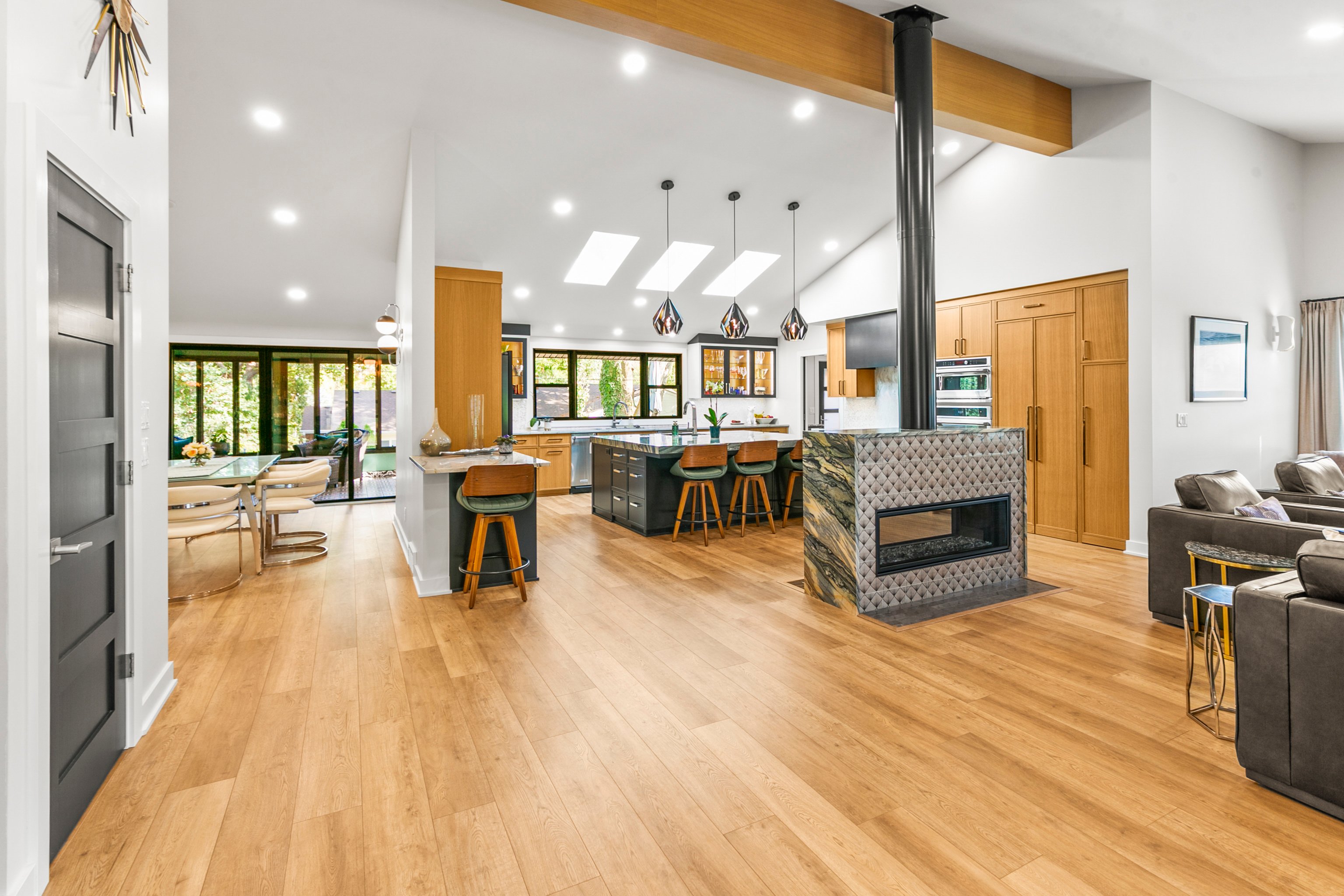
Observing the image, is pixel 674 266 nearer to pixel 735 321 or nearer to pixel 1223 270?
pixel 735 321

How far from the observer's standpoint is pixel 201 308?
23.2ft

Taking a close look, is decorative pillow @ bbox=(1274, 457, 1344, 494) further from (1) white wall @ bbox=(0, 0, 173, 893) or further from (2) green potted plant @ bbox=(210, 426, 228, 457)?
(2) green potted plant @ bbox=(210, 426, 228, 457)

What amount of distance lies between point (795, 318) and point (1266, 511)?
12.6ft

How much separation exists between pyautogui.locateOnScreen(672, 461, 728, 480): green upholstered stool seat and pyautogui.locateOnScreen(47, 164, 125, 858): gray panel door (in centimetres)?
395

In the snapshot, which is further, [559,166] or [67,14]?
[559,166]

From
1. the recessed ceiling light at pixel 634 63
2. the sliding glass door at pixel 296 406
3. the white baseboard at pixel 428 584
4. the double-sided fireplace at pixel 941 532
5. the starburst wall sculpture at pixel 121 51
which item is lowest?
the white baseboard at pixel 428 584

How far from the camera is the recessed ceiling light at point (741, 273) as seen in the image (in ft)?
25.7

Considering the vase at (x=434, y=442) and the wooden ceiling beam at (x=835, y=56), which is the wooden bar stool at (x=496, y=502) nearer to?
the vase at (x=434, y=442)

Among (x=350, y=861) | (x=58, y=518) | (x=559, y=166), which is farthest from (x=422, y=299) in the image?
(x=350, y=861)

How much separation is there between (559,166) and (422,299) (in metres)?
2.04

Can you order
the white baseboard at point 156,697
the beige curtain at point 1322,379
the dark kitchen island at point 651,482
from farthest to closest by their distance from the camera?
the dark kitchen island at point 651,482
the beige curtain at point 1322,379
the white baseboard at point 156,697

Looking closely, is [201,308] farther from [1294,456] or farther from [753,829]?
[1294,456]

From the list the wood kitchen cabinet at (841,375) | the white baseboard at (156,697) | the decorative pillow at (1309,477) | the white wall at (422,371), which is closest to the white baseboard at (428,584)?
the white wall at (422,371)

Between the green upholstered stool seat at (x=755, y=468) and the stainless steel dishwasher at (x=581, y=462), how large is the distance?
10.5ft
